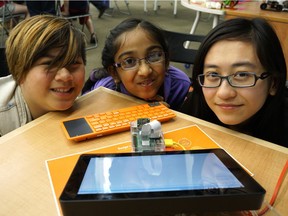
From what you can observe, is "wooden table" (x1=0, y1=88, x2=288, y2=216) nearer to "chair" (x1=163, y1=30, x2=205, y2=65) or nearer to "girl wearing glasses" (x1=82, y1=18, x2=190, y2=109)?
"girl wearing glasses" (x1=82, y1=18, x2=190, y2=109)

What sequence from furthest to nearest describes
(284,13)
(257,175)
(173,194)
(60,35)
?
1. (284,13)
2. (60,35)
3. (257,175)
4. (173,194)

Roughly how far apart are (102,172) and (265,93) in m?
0.61

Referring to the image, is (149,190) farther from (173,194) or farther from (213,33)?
(213,33)

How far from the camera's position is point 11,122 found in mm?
929

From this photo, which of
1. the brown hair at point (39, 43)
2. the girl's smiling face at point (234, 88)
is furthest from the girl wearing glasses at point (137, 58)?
the girl's smiling face at point (234, 88)

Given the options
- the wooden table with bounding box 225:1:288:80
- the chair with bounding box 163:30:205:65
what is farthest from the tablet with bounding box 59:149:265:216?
the wooden table with bounding box 225:1:288:80

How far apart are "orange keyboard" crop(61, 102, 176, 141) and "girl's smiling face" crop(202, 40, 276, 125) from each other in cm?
15

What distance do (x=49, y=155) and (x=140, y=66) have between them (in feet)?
1.88

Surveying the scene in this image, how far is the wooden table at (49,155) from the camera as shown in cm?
→ 54

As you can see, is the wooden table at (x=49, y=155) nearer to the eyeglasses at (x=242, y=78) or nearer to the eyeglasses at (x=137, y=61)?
the eyeglasses at (x=242, y=78)

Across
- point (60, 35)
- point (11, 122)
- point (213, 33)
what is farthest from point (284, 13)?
point (11, 122)

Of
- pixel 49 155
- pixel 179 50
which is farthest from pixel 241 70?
pixel 179 50

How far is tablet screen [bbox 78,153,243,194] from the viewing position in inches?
17.2

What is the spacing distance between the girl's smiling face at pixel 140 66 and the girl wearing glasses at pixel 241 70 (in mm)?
253
